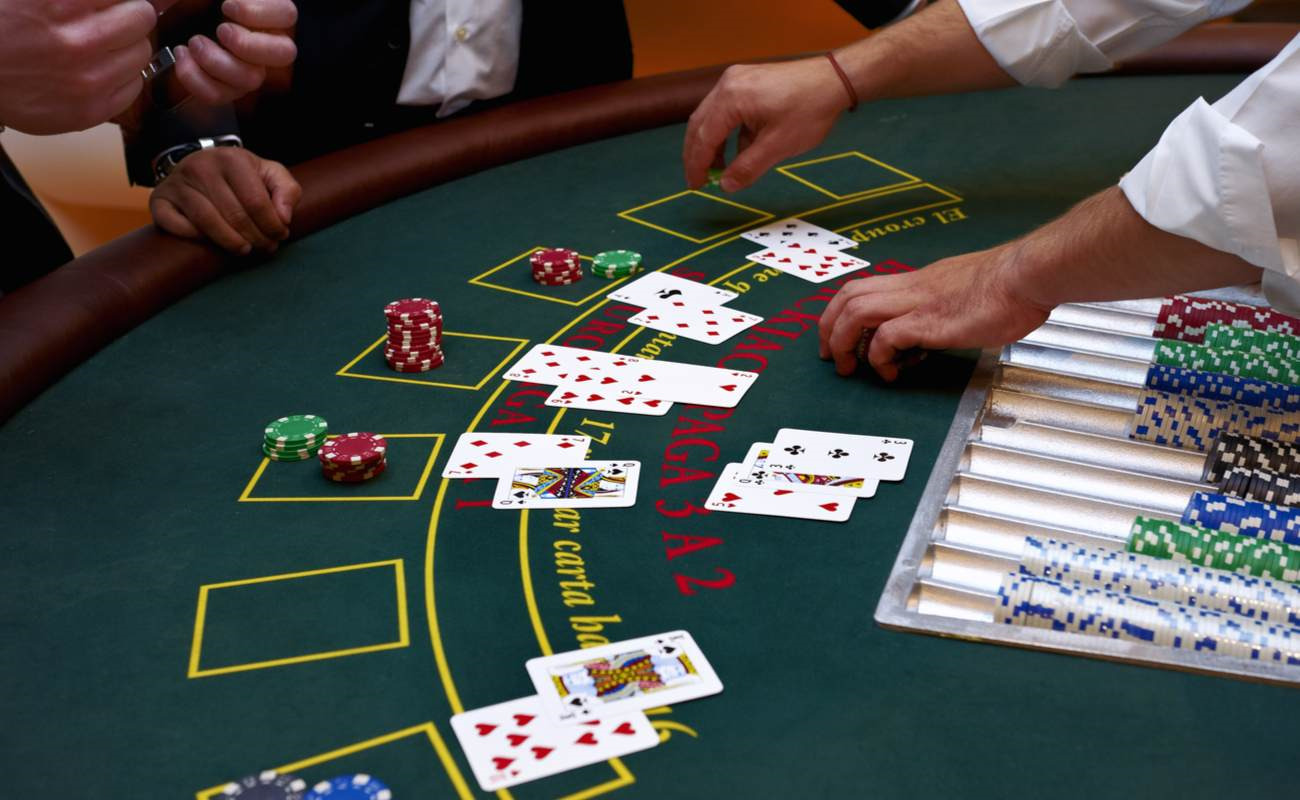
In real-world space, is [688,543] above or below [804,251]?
below

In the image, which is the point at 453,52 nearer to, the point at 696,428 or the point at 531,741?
the point at 696,428

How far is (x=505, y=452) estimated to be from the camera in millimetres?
1770

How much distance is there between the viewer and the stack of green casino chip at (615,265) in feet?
7.82

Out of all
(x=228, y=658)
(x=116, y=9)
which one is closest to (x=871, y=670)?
(x=228, y=658)

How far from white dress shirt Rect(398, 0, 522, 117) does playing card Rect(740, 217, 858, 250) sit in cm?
105

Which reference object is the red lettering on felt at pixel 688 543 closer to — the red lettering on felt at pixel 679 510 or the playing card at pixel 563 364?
the red lettering on felt at pixel 679 510

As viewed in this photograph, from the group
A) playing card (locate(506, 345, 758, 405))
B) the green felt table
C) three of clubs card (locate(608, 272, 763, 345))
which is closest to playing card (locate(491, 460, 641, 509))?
the green felt table

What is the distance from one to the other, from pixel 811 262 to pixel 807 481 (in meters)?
0.88

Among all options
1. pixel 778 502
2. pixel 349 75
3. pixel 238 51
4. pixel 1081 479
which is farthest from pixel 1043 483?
pixel 349 75

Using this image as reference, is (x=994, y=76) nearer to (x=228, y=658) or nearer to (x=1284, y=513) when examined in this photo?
(x=1284, y=513)

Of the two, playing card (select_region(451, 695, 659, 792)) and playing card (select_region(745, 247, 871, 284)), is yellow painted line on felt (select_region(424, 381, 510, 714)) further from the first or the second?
playing card (select_region(745, 247, 871, 284))

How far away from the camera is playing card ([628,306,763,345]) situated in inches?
85.6

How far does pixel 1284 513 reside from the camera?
1.53m

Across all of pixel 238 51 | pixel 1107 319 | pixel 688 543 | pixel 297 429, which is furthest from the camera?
pixel 238 51
